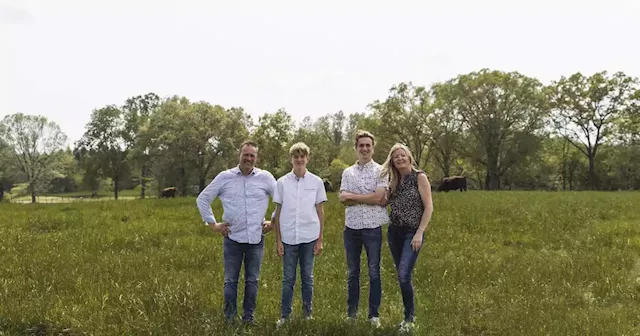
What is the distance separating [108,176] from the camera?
7162cm

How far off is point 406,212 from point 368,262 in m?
0.83

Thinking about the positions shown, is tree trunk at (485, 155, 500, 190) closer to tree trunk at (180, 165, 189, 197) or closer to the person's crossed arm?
tree trunk at (180, 165, 189, 197)

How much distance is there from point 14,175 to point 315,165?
45.7 m

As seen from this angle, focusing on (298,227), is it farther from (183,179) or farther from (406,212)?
(183,179)

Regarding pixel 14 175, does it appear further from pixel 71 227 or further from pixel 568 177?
pixel 568 177

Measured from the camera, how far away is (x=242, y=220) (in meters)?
6.04

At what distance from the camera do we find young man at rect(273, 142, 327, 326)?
5996 mm

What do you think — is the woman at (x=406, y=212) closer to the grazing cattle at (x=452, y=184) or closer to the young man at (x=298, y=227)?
the young man at (x=298, y=227)

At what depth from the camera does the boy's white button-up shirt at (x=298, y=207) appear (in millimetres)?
5996

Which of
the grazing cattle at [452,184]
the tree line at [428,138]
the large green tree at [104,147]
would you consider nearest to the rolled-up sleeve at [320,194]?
the grazing cattle at [452,184]

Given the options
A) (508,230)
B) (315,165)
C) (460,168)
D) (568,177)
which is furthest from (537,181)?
(508,230)

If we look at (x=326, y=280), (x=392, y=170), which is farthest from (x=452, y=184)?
(x=392, y=170)

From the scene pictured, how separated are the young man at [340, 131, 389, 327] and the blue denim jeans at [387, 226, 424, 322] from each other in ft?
0.75

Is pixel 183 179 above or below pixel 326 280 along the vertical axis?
above
